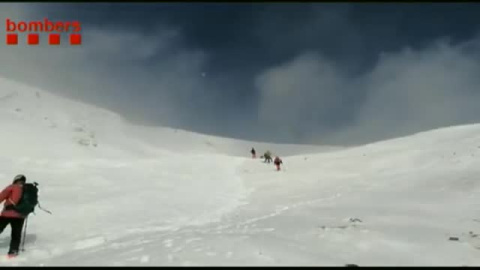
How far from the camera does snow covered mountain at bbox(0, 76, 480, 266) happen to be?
9.25 m

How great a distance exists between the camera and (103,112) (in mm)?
70688

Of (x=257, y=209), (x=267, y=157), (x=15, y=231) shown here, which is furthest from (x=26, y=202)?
(x=267, y=157)

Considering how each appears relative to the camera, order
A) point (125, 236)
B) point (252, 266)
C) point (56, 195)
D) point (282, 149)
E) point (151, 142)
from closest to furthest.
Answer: point (252, 266)
point (125, 236)
point (56, 195)
point (151, 142)
point (282, 149)

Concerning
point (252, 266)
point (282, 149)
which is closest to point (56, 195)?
point (252, 266)

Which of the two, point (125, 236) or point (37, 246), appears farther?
point (125, 236)

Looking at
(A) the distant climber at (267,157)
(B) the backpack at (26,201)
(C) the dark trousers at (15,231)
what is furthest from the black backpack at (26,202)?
(A) the distant climber at (267,157)

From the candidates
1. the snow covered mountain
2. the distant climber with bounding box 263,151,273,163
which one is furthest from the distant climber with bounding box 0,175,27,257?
the distant climber with bounding box 263,151,273,163

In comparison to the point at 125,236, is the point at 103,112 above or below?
above

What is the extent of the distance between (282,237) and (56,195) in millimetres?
10008

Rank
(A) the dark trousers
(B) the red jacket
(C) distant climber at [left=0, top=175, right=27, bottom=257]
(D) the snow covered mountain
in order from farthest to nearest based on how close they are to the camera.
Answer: (B) the red jacket
(C) distant climber at [left=0, top=175, right=27, bottom=257]
(A) the dark trousers
(D) the snow covered mountain

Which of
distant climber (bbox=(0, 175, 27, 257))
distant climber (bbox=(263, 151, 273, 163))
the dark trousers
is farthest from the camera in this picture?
distant climber (bbox=(263, 151, 273, 163))

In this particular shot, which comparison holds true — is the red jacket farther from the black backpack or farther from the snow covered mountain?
the snow covered mountain

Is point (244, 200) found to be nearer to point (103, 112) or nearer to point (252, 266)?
point (252, 266)

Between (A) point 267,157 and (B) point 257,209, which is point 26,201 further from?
(A) point 267,157
